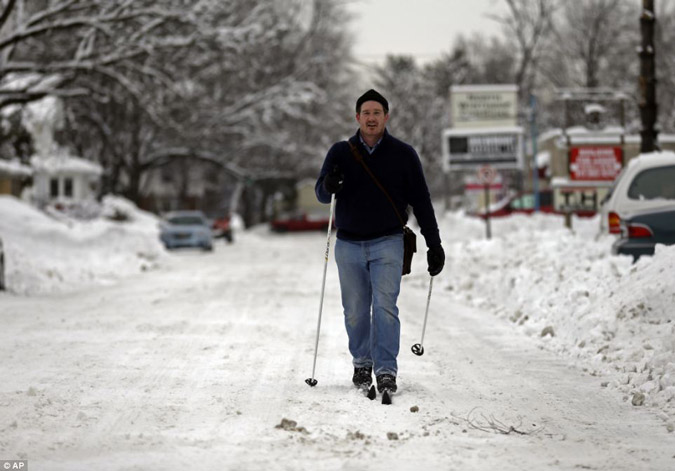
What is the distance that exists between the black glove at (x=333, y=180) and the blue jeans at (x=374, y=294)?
1.46 feet

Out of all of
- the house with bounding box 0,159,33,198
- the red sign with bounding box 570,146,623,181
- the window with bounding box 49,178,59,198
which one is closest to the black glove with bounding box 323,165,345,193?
the red sign with bounding box 570,146,623,181

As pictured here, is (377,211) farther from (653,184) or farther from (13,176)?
(13,176)

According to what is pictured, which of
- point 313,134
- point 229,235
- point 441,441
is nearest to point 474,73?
point 313,134

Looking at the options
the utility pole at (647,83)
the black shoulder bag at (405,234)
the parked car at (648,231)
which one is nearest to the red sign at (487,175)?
the utility pole at (647,83)

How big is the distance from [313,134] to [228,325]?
184 ft

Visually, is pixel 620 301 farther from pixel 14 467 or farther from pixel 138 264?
pixel 138 264

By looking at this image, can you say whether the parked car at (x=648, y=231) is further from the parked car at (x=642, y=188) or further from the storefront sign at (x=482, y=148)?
the storefront sign at (x=482, y=148)

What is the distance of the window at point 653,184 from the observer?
12508 millimetres

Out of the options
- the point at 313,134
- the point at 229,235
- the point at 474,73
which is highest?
the point at 474,73

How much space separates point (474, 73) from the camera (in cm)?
7862

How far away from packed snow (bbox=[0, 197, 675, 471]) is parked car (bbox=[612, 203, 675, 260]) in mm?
628

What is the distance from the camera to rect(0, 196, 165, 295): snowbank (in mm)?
17025

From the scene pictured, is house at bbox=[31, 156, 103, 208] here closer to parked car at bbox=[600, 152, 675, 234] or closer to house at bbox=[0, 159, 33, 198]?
house at bbox=[0, 159, 33, 198]

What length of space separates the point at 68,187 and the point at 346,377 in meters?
49.7
